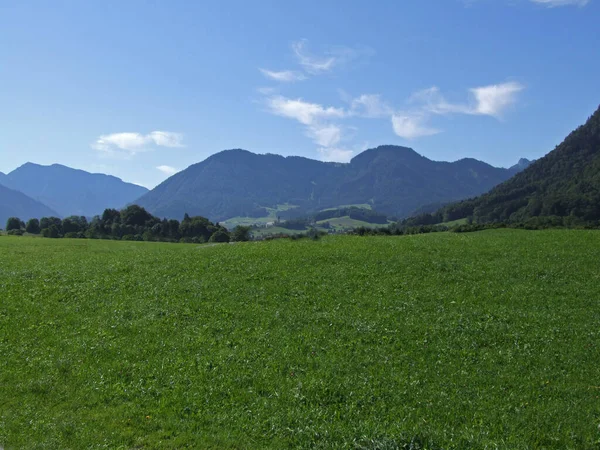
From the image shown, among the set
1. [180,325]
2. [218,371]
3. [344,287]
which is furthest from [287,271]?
[218,371]

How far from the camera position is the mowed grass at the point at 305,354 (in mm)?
10438

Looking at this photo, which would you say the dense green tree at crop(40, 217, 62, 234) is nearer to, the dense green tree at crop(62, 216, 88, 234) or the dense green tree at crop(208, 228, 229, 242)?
the dense green tree at crop(62, 216, 88, 234)

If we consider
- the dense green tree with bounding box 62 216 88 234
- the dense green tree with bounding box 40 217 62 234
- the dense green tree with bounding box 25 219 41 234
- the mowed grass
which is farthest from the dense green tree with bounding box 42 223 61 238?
the mowed grass

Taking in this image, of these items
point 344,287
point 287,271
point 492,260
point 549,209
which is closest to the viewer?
point 344,287

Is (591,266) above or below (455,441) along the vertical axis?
above

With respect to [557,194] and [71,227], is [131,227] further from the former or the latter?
[557,194]

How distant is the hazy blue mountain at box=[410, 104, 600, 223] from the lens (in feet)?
431

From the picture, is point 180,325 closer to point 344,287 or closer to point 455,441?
point 344,287

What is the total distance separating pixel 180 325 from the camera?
1736 cm

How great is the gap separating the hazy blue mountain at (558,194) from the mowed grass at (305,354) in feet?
386

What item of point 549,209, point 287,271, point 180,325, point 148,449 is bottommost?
point 148,449

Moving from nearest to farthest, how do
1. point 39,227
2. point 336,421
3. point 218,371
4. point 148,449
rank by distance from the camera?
point 148,449 → point 336,421 → point 218,371 → point 39,227

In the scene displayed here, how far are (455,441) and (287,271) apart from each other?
609 inches

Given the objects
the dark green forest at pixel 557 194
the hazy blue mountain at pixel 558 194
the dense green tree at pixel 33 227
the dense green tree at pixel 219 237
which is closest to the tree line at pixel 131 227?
the dense green tree at pixel 33 227
